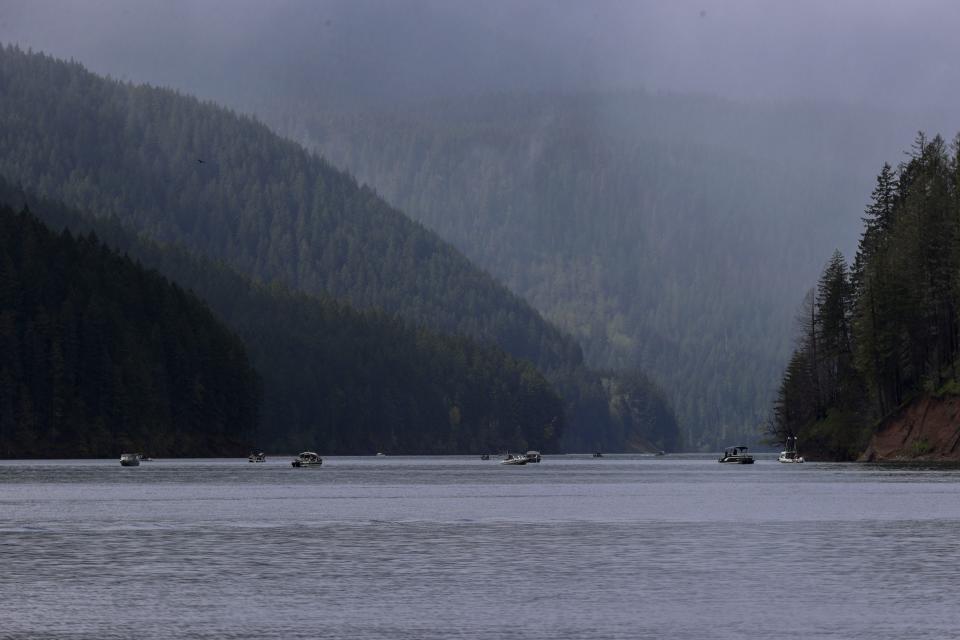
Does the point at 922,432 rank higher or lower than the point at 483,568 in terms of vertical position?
higher

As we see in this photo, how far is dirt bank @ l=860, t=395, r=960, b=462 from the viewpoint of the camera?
17088 centimetres

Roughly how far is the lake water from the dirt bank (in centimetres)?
6337

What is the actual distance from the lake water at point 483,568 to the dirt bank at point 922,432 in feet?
208

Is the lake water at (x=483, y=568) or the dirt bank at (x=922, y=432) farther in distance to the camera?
the dirt bank at (x=922, y=432)

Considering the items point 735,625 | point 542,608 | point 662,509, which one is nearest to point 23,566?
point 542,608

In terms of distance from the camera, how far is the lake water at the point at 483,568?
44.5m

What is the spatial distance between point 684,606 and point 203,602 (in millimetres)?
14032

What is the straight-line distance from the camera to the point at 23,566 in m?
60.0

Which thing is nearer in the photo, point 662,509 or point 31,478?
point 662,509

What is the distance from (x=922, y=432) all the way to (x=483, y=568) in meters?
127

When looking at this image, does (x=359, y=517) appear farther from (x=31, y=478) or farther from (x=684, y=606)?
(x=31, y=478)

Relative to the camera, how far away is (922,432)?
177625mm

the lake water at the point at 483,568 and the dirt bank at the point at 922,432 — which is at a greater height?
the dirt bank at the point at 922,432

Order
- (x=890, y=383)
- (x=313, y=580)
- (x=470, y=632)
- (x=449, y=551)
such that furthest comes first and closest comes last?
(x=890, y=383), (x=449, y=551), (x=313, y=580), (x=470, y=632)
